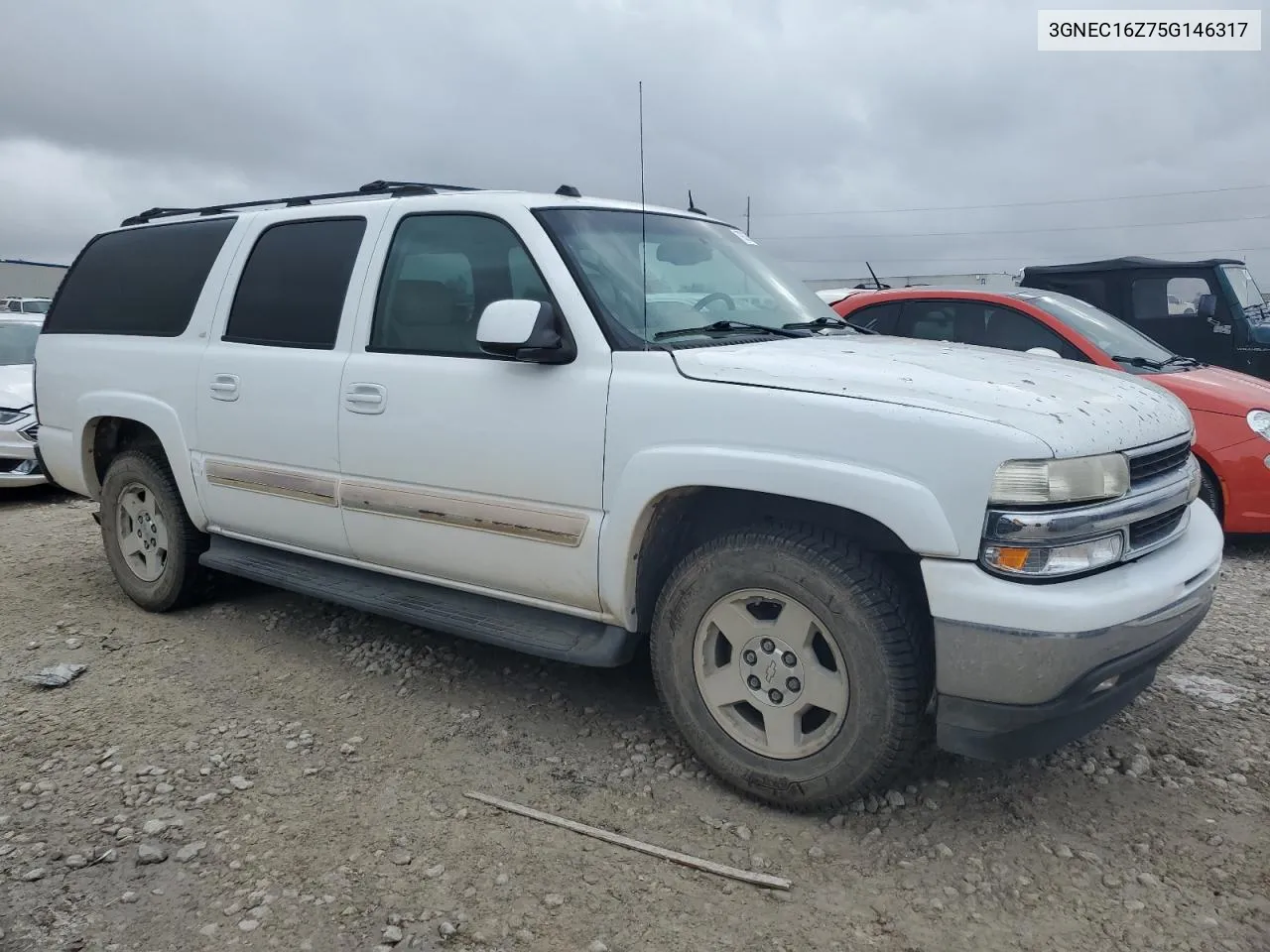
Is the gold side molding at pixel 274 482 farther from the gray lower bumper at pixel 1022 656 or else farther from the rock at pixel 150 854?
the gray lower bumper at pixel 1022 656

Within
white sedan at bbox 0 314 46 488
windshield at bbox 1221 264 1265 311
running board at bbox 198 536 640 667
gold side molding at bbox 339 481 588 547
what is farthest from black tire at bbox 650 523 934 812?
windshield at bbox 1221 264 1265 311

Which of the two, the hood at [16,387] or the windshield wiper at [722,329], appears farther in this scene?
the hood at [16,387]

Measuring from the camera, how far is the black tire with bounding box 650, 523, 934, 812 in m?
2.65

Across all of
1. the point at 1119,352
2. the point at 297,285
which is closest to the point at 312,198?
the point at 297,285

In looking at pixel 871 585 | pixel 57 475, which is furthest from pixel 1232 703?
pixel 57 475

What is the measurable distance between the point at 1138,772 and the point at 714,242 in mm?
2445

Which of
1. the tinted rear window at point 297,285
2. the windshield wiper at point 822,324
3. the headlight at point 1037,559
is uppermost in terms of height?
the tinted rear window at point 297,285

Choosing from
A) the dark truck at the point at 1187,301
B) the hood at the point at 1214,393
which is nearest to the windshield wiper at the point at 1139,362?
the hood at the point at 1214,393

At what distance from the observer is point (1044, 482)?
244 cm

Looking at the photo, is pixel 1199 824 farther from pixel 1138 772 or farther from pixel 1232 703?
pixel 1232 703

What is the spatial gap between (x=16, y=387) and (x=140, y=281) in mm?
4763

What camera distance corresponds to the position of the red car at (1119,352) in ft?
18.2

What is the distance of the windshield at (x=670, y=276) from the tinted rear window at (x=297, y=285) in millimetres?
983

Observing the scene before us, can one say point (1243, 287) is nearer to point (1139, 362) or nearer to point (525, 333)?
point (1139, 362)
